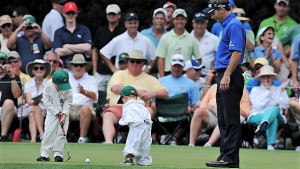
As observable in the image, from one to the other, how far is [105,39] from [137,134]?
23.7 ft

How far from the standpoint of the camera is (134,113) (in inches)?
478

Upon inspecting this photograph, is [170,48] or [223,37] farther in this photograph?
[170,48]

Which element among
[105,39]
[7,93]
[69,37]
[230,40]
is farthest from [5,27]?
[230,40]

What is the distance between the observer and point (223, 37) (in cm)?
1141

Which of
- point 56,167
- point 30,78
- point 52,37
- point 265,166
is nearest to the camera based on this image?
point 56,167

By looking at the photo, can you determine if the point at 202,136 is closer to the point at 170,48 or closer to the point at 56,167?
the point at 170,48

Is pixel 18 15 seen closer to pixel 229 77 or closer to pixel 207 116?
pixel 207 116

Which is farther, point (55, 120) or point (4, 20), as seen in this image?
point (4, 20)

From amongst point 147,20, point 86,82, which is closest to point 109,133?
point 86,82

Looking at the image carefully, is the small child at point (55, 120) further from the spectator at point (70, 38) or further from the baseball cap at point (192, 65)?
the spectator at point (70, 38)

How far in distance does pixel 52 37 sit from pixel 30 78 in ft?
5.46

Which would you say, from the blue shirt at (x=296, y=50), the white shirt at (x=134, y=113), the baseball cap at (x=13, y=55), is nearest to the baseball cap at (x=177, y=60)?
the blue shirt at (x=296, y=50)

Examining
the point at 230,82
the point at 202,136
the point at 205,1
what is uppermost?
the point at 205,1

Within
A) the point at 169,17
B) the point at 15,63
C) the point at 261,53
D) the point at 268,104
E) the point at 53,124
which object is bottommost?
the point at 53,124
